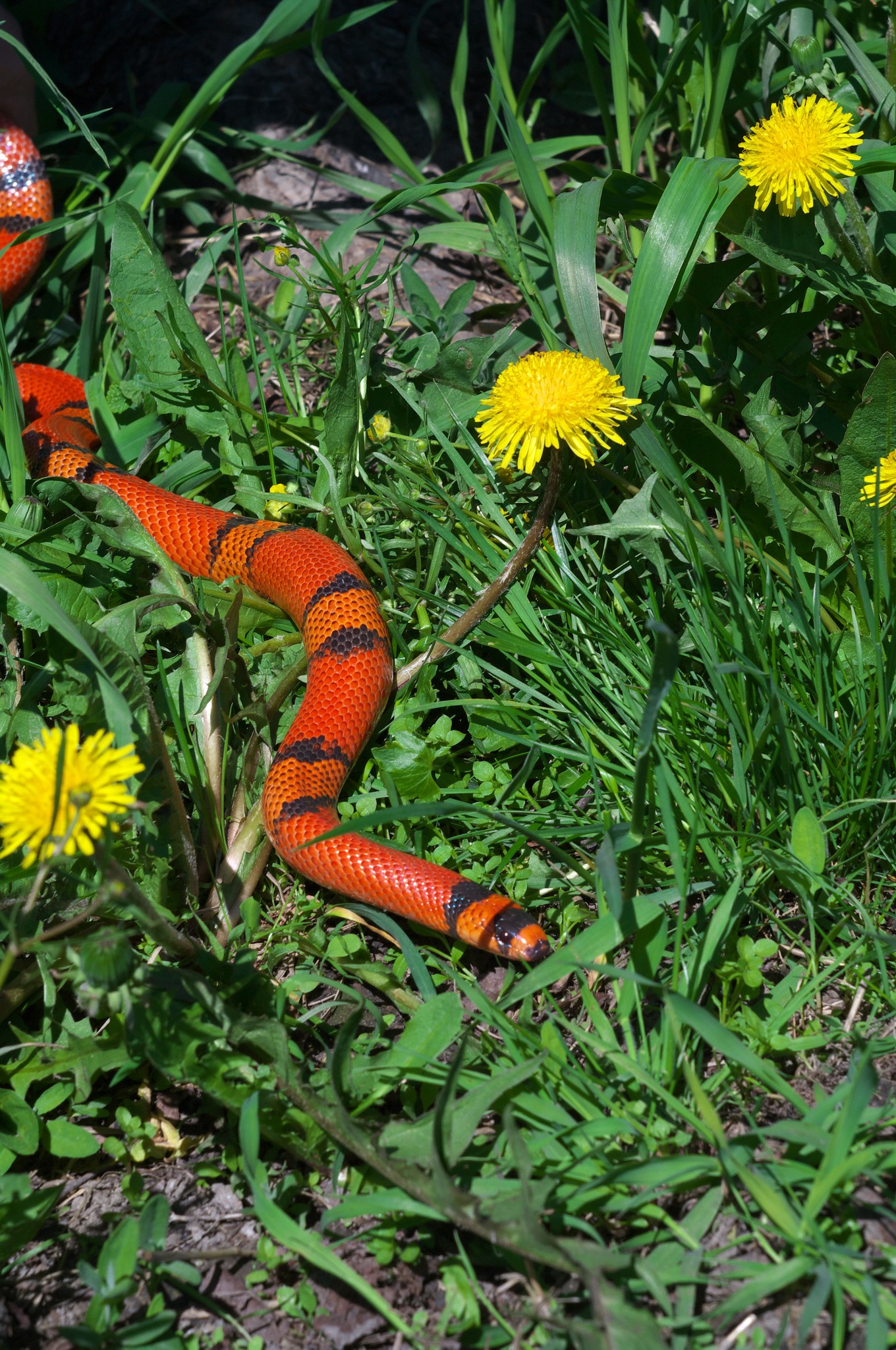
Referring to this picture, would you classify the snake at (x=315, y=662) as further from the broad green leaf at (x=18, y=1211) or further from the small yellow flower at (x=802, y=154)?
the small yellow flower at (x=802, y=154)

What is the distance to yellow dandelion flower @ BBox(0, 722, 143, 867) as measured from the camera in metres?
1.71

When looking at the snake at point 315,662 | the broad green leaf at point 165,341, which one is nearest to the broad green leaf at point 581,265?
the snake at point 315,662

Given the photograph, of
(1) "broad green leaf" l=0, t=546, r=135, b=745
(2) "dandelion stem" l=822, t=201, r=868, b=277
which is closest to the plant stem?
(1) "broad green leaf" l=0, t=546, r=135, b=745

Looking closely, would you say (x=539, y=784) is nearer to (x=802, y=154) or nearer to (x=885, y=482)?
(x=885, y=482)

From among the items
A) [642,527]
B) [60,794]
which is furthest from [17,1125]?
[642,527]

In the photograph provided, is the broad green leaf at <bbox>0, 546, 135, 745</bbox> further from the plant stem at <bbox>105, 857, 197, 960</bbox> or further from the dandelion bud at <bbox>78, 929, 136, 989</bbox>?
the dandelion bud at <bbox>78, 929, 136, 989</bbox>

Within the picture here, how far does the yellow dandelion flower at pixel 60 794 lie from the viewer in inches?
67.4

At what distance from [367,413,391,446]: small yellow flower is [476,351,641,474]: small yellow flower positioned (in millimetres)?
714

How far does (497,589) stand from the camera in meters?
3.11

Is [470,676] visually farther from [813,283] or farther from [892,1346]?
[892,1346]

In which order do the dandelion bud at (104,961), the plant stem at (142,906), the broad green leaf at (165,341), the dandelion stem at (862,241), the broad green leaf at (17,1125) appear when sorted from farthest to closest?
1. the broad green leaf at (165,341)
2. the dandelion stem at (862,241)
3. the broad green leaf at (17,1125)
4. the plant stem at (142,906)
5. the dandelion bud at (104,961)

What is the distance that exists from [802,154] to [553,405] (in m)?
0.92

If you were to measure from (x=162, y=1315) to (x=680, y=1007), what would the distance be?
3.83 feet

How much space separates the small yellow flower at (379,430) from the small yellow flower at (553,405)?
2.34 feet
